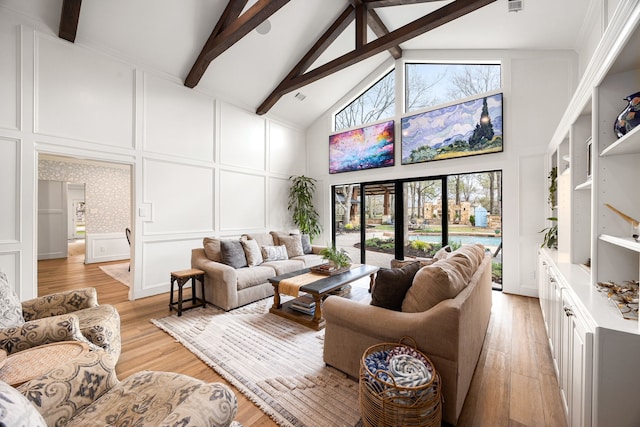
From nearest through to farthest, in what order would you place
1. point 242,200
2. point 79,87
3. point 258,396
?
point 258,396, point 79,87, point 242,200

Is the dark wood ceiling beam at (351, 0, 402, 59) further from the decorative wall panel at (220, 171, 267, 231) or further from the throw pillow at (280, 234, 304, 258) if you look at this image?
the throw pillow at (280, 234, 304, 258)

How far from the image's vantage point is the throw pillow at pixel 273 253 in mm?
4207

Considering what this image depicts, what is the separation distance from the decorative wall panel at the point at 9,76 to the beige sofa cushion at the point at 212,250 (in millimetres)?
2412

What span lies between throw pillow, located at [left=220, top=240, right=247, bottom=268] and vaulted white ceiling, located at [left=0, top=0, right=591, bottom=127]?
2.81 m

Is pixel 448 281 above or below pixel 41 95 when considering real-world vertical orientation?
below

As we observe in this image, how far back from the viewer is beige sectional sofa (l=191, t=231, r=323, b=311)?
10.5ft

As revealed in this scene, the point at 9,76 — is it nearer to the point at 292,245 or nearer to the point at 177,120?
the point at 177,120

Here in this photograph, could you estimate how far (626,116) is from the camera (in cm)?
137

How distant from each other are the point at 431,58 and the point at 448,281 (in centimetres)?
454

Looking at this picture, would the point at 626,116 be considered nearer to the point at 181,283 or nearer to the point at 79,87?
the point at 181,283

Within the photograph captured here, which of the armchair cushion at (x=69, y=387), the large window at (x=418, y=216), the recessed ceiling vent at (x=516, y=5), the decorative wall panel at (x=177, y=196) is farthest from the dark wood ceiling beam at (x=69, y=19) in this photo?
the large window at (x=418, y=216)

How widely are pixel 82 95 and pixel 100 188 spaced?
4757 millimetres

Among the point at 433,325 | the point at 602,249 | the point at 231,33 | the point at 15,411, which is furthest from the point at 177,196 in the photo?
the point at 602,249

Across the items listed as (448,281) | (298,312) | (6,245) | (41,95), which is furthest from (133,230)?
Result: (448,281)
